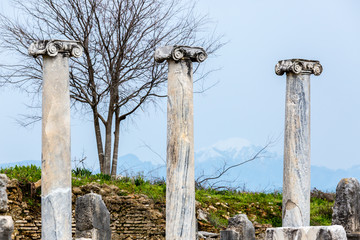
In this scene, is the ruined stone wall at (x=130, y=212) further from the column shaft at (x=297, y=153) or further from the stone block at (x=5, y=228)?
the stone block at (x=5, y=228)

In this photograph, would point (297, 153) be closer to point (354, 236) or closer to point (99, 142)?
point (354, 236)

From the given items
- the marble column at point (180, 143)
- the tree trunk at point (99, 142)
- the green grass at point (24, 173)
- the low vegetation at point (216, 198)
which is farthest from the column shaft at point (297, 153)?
the tree trunk at point (99, 142)

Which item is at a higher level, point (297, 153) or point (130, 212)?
point (297, 153)

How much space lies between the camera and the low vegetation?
18.7m

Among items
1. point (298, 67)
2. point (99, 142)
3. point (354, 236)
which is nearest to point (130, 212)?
point (99, 142)

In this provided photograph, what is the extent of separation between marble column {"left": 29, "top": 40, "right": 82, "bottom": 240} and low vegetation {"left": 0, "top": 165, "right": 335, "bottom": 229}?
18.1 ft

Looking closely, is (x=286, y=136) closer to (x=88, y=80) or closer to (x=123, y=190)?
(x=123, y=190)

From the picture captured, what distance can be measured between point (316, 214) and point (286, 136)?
7055 mm

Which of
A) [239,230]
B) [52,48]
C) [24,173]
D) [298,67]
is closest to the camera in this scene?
[52,48]

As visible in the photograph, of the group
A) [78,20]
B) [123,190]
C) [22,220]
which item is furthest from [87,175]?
[78,20]

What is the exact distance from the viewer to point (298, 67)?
14242 millimetres

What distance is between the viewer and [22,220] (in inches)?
675

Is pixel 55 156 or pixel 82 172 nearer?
pixel 55 156

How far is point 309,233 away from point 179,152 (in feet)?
19.9
